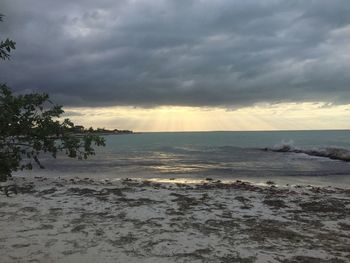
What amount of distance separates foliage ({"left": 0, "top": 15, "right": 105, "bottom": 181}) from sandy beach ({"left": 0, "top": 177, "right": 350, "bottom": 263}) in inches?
152

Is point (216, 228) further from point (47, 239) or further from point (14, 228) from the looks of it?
point (14, 228)

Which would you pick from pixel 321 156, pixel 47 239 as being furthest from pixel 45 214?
pixel 321 156

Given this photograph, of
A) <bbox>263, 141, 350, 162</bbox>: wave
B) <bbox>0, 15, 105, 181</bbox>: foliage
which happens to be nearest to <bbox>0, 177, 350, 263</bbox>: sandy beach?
<bbox>0, 15, 105, 181</bbox>: foliage

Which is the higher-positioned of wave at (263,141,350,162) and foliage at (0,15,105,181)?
foliage at (0,15,105,181)

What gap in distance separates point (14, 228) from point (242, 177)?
71.1ft

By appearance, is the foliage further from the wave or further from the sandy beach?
the wave

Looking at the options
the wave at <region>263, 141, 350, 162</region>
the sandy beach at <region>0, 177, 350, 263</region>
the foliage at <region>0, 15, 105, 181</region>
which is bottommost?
the sandy beach at <region>0, 177, 350, 263</region>

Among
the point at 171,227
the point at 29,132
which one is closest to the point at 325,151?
the point at 171,227

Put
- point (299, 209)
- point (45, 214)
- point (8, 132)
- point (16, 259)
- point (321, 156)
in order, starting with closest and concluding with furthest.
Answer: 1. point (8, 132)
2. point (16, 259)
3. point (45, 214)
4. point (299, 209)
5. point (321, 156)

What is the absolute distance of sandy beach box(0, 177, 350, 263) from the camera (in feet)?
31.2

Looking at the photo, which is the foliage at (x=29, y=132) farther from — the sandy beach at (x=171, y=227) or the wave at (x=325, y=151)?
the wave at (x=325, y=151)

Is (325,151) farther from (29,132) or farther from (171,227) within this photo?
(29,132)

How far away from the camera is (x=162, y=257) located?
934cm

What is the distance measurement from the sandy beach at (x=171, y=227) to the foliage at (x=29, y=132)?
3869mm
